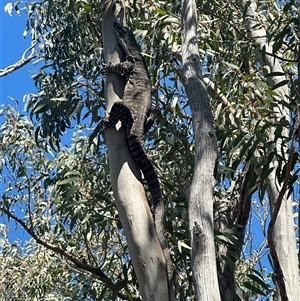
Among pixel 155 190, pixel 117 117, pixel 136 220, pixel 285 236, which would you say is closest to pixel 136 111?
pixel 117 117

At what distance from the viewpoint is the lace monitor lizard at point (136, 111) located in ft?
13.9

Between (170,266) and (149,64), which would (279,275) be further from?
(149,64)

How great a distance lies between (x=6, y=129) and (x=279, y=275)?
157 inches

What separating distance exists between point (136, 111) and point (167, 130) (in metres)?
1.15

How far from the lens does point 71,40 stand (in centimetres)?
659

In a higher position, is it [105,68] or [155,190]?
[105,68]

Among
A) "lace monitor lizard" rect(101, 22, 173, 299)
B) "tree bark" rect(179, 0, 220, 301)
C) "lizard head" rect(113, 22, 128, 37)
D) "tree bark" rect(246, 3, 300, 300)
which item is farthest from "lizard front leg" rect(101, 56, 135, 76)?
"tree bark" rect(246, 3, 300, 300)

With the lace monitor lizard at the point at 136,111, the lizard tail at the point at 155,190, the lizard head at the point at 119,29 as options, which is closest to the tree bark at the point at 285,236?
the lace monitor lizard at the point at 136,111

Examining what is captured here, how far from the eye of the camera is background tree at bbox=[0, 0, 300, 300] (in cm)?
543

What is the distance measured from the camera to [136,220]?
3977mm

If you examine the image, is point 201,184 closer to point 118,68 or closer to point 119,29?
point 118,68

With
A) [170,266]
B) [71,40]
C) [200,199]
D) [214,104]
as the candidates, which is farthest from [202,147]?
[71,40]

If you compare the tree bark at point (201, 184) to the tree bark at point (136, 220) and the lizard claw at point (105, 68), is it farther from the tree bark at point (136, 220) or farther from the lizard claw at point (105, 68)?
the lizard claw at point (105, 68)

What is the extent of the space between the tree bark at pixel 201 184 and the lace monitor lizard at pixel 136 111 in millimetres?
383
